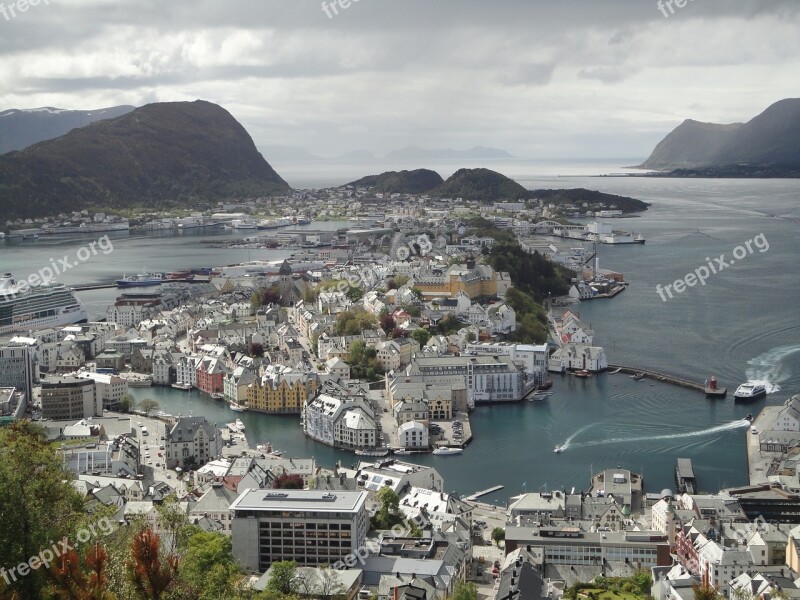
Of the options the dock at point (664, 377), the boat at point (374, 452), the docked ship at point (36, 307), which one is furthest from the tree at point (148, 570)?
the docked ship at point (36, 307)

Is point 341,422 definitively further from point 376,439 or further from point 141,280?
point 141,280

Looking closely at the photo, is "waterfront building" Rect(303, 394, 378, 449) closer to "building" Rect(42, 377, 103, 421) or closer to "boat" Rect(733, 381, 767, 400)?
"building" Rect(42, 377, 103, 421)

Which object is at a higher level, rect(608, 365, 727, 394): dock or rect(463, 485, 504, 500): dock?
rect(608, 365, 727, 394): dock

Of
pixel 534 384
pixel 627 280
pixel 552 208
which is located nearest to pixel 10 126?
pixel 552 208

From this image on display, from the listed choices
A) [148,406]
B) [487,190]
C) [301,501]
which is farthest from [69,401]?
[487,190]

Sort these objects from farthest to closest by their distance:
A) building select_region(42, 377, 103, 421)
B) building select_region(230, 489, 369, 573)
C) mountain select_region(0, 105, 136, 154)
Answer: mountain select_region(0, 105, 136, 154), building select_region(42, 377, 103, 421), building select_region(230, 489, 369, 573)

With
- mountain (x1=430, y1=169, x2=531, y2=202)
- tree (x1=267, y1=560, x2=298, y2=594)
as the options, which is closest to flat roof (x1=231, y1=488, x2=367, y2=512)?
tree (x1=267, y1=560, x2=298, y2=594)

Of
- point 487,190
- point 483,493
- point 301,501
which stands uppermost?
point 487,190
